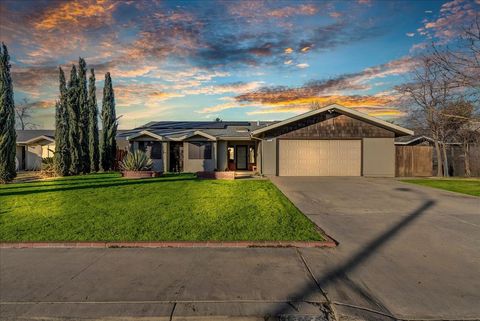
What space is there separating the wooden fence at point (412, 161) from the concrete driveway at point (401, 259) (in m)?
10.4

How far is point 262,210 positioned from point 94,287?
208 inches

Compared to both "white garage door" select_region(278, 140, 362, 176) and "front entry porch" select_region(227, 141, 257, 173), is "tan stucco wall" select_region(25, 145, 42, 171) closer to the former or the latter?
"front entry porch" select_region(227, 141, 257, 173)

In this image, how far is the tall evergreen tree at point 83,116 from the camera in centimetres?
2198

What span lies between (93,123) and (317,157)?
17.6m

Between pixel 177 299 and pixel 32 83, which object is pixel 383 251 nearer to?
pixel 177 299

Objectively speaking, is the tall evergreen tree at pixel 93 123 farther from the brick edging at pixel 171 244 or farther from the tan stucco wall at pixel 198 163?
the brick edging at pixel 171 244

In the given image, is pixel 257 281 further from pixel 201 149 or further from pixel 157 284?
pixel 201 149

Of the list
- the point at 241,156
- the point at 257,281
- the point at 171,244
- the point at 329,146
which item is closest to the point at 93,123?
the point at 241,156

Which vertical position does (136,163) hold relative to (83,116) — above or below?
below

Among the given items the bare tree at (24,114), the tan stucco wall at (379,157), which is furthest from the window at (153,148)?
the bare tree at (24,114)

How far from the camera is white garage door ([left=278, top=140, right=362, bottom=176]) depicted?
19.3 m

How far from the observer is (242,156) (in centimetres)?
2455

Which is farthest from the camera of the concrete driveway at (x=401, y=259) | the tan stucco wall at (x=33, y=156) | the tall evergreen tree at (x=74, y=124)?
the tan stucco wall at (x=33, y=156)

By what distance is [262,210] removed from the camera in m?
Result: 8.39
